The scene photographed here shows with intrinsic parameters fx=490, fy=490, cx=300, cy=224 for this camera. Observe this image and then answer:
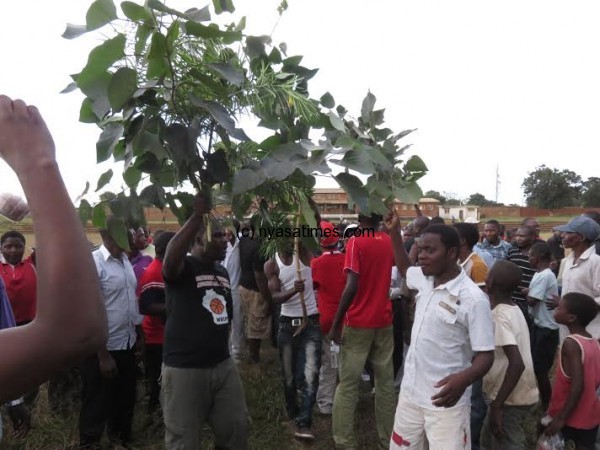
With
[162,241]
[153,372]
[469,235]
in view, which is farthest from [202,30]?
[153,372]

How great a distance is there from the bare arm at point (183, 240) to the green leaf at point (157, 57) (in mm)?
729

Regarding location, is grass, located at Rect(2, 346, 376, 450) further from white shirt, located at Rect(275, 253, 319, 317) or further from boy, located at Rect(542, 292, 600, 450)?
boy, located at Rect(542, 292, 600, 450)

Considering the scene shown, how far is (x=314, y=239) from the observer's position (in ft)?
8.10

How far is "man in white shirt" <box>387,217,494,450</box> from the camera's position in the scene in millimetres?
2602

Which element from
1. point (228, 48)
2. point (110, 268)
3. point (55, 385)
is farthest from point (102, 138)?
point (55, 385)

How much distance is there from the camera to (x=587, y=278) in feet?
14.3

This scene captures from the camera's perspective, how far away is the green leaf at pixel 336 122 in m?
1.94

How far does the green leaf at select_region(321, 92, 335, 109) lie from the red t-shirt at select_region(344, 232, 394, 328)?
6.50 feet

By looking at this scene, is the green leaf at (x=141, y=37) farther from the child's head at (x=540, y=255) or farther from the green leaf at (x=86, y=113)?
the child's head at (x=540, y=255)

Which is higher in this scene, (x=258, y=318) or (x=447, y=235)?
(x=447, y=235)

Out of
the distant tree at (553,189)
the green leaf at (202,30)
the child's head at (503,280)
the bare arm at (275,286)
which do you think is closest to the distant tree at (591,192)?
the distant tree at (553,189)

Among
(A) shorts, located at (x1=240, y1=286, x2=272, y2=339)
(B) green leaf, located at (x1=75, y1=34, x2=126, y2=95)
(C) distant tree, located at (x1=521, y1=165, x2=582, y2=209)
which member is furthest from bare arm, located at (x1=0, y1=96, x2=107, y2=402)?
(C) distant tree, located at (x1=521, y1=165, x2=582, y2=209)

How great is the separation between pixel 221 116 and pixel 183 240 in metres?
1.17

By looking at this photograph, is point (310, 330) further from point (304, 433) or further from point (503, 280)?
point (503, 280)
